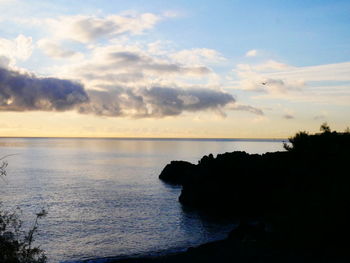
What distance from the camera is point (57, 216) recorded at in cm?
4703

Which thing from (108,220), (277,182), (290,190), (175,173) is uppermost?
(290,190)

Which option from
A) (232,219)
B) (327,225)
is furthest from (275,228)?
(232,219)

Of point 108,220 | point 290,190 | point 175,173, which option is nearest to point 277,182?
point 290,190

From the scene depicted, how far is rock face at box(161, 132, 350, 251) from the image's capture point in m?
29.3

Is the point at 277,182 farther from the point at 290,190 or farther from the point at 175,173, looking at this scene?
the point at 175,173

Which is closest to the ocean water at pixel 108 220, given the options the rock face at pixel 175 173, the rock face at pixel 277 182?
the rock face at pixel 277 182

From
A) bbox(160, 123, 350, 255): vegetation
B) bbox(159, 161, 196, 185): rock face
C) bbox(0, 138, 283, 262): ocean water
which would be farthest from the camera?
bbox(159, 161, 196, 185): rock face

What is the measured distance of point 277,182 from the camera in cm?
5522

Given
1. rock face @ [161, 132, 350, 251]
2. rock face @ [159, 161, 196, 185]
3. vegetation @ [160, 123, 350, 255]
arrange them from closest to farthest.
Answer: vegetation @ [160, 123, 350, 255]
rock face @ [161, 132, 350, 251]
rock face @ [159, 161, 196, 185]

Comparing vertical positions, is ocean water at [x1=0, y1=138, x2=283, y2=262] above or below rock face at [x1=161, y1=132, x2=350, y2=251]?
below

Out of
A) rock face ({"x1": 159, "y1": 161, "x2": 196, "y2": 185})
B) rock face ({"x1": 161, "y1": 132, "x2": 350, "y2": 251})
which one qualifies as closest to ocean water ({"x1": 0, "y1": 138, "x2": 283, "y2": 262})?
rock face ({"x1": 161, "y1": 132, "x2": 350, "y2": 251})

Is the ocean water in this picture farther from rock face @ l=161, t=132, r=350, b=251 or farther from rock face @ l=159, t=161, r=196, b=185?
rock face @ l=159, t=161, r=196, b=185

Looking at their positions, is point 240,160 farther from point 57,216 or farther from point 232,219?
point 57,216

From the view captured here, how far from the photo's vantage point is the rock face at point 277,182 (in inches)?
1153
